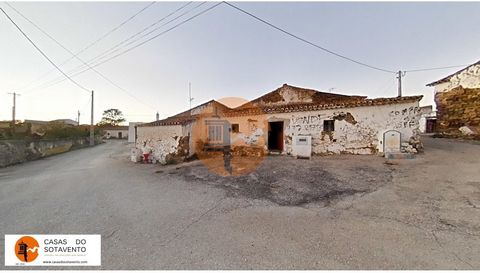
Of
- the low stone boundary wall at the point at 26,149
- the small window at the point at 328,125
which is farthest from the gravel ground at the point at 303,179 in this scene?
the low stone boundary wall at the point at 26,149

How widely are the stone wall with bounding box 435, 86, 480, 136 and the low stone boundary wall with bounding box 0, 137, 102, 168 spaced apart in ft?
91.1

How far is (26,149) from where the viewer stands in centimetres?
1325

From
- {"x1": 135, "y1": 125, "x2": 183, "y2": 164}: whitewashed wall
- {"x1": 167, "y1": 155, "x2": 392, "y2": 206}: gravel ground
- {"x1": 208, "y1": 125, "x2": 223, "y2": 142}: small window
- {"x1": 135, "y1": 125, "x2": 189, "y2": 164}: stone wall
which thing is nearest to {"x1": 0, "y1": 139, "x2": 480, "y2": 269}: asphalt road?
{"x1": 167, "y1": 155, "x2": 392, "y2": 206}: gravel ground

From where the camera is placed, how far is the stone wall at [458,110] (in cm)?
1105

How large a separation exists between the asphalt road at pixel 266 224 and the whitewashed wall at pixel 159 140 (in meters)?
4.63

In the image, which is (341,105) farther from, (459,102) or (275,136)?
(459,102)

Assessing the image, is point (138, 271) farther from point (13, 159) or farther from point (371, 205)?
point (13, 159)

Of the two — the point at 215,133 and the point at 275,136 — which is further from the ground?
the point at 215,133

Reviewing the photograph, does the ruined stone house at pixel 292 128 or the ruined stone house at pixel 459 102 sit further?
the ruined stone house at pixel 459 102

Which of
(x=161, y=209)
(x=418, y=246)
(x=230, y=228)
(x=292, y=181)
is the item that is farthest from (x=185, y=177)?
(x=418, y=246)

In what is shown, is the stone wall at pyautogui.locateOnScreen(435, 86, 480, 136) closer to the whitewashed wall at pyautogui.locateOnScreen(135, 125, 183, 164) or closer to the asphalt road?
the asphalt road

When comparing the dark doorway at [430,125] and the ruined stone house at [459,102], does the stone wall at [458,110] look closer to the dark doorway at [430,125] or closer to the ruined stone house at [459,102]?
the ruined stone house at [459,102]

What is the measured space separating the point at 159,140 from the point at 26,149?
10311mm

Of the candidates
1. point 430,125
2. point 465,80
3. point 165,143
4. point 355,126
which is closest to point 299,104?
point 355,126
